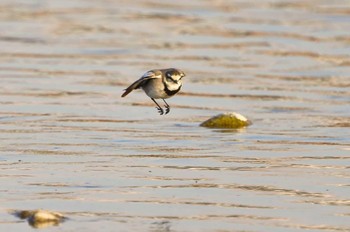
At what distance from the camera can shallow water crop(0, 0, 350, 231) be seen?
29.1 ft

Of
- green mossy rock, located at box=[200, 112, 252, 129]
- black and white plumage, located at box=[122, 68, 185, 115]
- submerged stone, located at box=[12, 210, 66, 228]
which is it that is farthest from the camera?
green mossy rock, located at box=[200, 112, 252, 129]

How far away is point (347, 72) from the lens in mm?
16875

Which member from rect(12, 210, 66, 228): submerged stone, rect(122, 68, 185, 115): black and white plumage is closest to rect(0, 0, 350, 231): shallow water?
rect(12, 210, 66, 228): submerged stone

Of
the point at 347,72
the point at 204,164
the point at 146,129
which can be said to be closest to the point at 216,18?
the point at 347,72

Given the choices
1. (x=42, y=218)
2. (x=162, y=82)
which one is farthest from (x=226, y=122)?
(x=42, y=218)

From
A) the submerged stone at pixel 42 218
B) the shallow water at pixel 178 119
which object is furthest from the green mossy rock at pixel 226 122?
the submerged stone at pixel 42 218

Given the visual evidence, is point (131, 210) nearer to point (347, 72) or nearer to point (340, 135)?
point (340, 135)

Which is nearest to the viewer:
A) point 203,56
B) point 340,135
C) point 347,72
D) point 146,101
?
point 340,135

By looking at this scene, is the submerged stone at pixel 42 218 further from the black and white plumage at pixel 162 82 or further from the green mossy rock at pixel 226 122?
the green mossy rock at pixel 226 122

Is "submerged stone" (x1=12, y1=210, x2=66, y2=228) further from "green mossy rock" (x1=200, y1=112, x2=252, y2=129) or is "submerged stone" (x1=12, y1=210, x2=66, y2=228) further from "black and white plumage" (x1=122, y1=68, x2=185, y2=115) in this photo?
"green mossy rock" (x1=200, y1=112, x2=252, y2=129)

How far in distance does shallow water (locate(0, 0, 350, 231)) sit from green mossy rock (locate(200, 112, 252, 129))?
168mm

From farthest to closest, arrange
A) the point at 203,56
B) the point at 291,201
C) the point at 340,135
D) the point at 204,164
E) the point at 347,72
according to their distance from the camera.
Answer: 1. the point at 203,56
2. the point at 347,72
3. the point at 340,135
4. the point at 204,164
5. the point at 291,201

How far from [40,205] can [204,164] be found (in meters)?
2.19

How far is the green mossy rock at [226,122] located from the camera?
12.8 meters
